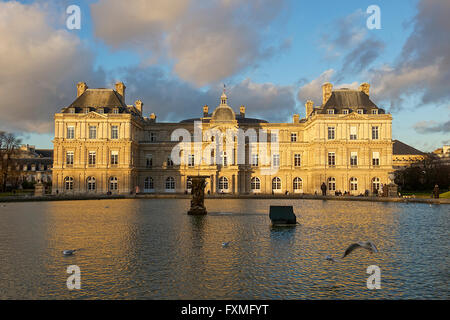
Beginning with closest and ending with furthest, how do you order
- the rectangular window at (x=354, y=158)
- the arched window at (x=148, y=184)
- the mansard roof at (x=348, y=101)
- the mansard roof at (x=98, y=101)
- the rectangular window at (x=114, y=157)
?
the rectangular window at (x=114, y=157)
the rectangular window at (x=354, y=158)
the mansard roof at (x=98, y=101)
the mansard roof at (x=348, y=101)
the arched window at (x=148, y=184)

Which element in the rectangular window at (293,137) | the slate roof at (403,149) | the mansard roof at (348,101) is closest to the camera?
the mansard roof at (348,101)

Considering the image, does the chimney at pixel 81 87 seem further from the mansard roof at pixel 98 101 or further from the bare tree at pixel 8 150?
the bare tree at pixel 8 150

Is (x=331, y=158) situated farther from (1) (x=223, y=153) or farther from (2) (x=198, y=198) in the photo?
(2) (x=198, y=198)

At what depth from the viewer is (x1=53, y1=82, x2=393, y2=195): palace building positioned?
204ft

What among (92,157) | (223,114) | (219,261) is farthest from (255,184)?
(219,261)

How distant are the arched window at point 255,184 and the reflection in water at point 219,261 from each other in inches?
1837

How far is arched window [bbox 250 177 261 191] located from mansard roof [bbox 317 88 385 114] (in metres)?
15.2

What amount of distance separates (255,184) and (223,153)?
25.0 feet

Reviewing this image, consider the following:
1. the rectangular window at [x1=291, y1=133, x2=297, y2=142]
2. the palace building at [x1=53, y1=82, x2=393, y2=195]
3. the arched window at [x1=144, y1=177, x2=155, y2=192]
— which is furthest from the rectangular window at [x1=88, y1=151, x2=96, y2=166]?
the rectangular window at [x1=291, y1=133, x2=297, y2=142]

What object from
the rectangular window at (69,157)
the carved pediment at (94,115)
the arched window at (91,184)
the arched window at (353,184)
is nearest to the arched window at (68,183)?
the arched window at (91,184)

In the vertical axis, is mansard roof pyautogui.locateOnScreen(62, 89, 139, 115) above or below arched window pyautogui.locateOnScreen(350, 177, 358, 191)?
above

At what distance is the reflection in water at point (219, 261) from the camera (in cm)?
883

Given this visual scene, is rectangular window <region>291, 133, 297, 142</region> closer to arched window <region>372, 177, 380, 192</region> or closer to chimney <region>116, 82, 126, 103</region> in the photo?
arched window <region>372, 177, 380, 192</region>
